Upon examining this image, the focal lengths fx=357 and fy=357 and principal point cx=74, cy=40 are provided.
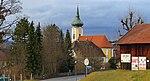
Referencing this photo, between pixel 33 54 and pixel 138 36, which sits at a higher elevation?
pixel 138 36

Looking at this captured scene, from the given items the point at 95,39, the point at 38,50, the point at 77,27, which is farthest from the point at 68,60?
the point at 77,27

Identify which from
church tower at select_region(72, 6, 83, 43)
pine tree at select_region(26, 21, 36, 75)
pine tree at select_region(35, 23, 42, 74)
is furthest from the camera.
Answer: church tower at select_region(72, 6, 83, 43)

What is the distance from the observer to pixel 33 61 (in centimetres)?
6925

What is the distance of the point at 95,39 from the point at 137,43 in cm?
10019

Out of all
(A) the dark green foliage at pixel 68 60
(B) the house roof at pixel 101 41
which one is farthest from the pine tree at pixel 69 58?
(B) the house roof at pixel 101 41

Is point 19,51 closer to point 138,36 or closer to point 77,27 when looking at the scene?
point 138,36

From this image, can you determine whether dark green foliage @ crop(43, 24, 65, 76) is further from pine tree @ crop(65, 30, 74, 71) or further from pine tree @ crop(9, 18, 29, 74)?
pine tree @ crop(9, 18, 29, 74)

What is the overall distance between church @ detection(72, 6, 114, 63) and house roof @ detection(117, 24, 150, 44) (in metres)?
80.7

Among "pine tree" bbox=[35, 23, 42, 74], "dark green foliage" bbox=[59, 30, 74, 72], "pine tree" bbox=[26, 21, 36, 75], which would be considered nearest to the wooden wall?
"pine tree" bbox=[26, 21, 36, 75]

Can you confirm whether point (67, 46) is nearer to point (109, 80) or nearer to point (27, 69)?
point (27, 69)

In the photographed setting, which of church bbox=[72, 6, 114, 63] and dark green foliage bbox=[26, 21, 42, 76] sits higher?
church bbox=[72, 6, 114, 63]

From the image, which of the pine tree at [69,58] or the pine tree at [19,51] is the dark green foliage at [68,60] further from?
the pine tree at [19,51]

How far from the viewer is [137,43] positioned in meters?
46.1

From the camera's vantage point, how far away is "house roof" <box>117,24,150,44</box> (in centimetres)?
4592
